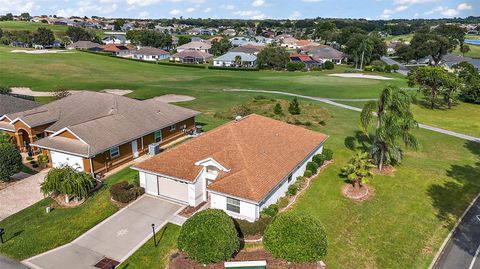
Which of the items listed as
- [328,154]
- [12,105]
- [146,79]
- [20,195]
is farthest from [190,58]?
[20,195]

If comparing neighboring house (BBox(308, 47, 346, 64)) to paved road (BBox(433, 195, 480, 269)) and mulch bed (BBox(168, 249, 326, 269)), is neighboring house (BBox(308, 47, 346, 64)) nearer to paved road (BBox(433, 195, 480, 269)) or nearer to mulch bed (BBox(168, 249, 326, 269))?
paved road (BBox(433, 195, 480, 269))

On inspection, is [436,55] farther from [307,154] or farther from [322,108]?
[307,154]

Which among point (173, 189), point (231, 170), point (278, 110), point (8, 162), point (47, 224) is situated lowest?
point (47, 224)

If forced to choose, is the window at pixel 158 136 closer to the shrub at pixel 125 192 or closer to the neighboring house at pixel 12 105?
the shrub at pixel 125 192

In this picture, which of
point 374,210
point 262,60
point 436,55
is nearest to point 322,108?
point 374,210

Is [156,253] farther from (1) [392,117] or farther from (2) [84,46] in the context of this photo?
(2) [84,46]

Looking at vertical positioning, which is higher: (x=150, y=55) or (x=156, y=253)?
(x=150, y=55)

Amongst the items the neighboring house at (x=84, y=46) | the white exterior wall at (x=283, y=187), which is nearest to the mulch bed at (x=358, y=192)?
the white exterior wall at (x=283, y=187)
